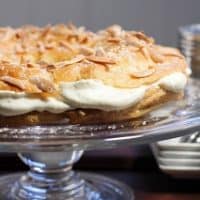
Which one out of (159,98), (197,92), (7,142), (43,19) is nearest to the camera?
(7,142)

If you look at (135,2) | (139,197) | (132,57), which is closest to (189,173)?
(139,197)

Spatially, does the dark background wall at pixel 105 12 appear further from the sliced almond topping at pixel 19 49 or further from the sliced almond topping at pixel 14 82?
the sliced almond topping at pixel 14 82

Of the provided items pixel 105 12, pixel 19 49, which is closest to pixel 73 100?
pixel 19 49

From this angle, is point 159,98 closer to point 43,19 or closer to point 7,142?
point 7,142

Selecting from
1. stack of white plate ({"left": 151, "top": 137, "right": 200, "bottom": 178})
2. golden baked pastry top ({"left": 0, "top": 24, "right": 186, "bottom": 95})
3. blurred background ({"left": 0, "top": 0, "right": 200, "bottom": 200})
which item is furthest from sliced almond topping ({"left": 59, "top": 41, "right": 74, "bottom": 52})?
blurred background ({"left": 0, "top": 0, "right": 200, "bottom": 200})

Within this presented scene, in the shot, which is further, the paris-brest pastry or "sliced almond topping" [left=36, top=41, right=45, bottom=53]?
"sliced almond topping" [left=36, top=41, right=45, bottom=53]

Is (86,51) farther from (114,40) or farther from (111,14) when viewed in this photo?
(111,14)

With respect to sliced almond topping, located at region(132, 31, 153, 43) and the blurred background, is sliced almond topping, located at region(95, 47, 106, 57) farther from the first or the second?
the blurred background
